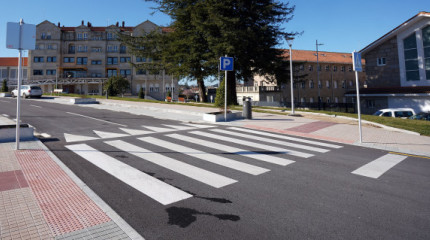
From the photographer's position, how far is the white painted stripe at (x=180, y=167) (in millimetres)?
5160

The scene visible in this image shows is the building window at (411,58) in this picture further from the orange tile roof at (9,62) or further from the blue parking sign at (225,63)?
the orange tile roof at (9,62)

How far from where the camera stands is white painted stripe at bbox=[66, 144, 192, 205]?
443cm

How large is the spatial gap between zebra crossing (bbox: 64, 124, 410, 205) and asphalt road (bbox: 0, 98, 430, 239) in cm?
6

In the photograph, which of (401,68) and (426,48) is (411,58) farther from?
(426,48)

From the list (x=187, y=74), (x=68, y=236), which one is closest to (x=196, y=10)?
(x=187, y=74)

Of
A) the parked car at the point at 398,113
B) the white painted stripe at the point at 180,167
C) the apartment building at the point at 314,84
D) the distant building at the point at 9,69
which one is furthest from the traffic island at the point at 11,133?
the distant building at the point at 9,69

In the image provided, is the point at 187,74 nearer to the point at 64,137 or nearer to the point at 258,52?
the point at 258,52

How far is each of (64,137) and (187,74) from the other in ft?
61.4

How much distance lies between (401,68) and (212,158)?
34.8 meters

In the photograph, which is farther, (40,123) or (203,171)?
(40,123)

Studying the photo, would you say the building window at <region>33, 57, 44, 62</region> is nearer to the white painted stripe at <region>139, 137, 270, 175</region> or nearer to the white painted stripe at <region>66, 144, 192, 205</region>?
the white painted stripe at <region>139, 137, 270, 175</region>

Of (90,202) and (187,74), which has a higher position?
(187,74)

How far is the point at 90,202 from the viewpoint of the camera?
4.12 meters

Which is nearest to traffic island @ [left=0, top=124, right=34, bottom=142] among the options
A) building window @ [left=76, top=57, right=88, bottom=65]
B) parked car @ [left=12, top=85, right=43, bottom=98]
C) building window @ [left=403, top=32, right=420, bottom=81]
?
parked car @ [left=12, top=85, right=43, bottom=98]
